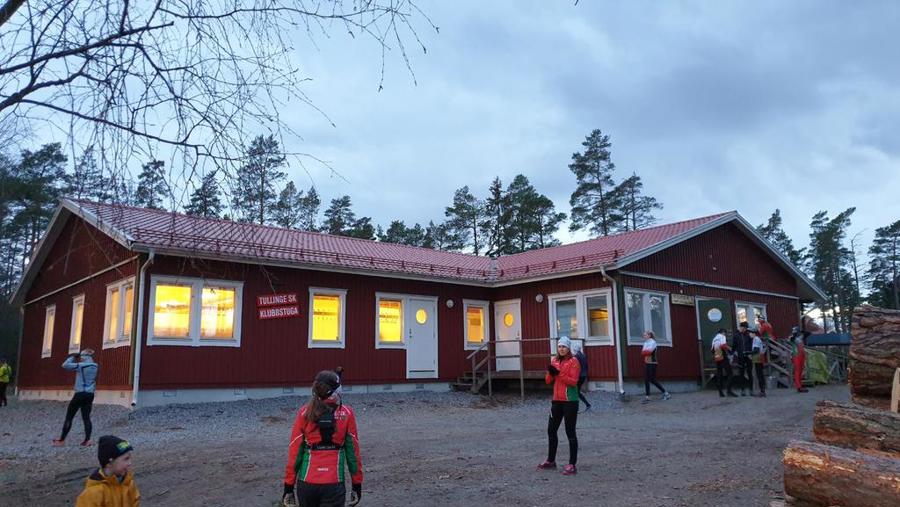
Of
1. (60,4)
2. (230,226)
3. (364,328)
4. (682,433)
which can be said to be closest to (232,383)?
(364,328)

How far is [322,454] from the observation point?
13.9 ft

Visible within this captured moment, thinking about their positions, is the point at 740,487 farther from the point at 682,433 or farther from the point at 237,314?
the point at 237,314

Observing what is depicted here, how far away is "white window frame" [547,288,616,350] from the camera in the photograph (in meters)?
17.3

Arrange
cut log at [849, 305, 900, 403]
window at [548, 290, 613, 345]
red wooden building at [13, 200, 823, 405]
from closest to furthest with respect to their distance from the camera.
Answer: cut log at [849, 305, 900, 403], red wooden building at [13, 200, 823, 405], window at [548, 290, 613, 345]

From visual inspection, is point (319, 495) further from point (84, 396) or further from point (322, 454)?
point (84, 396)

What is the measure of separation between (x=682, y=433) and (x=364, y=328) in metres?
9.11

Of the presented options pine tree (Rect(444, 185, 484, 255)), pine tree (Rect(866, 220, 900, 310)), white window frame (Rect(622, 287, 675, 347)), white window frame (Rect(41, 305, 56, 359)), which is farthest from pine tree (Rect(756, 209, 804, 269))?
white window frame (Rect(41, 305, 56, 359))

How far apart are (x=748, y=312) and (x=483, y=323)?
892cm

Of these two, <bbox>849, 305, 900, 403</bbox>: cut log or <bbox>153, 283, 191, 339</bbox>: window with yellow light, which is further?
<bbox>153, 283, 191, 339</bbox>: window with yellow light

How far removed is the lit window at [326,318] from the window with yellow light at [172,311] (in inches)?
116

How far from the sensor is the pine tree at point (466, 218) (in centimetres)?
4637

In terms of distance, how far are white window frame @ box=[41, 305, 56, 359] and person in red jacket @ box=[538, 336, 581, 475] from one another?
17.9m

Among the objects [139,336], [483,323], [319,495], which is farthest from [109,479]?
[483,323]

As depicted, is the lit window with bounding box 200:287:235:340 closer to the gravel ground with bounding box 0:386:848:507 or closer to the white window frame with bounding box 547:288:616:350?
the gravel ground with bounding box 0:386:848:507
